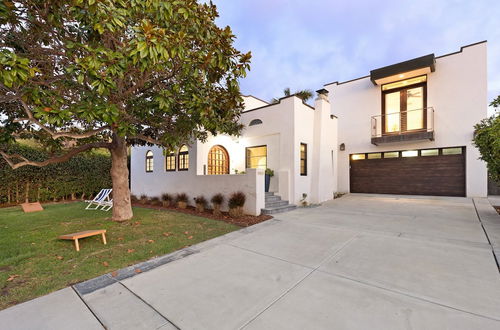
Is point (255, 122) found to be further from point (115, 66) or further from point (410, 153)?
point (410, 153)

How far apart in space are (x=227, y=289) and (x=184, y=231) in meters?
3.19

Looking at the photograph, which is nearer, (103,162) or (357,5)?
(357,5)

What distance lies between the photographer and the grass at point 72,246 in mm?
2953

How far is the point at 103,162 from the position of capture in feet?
Result: 43.7

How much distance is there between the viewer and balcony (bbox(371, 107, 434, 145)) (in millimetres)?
10734

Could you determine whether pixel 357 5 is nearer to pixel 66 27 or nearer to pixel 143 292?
pixel 66 27

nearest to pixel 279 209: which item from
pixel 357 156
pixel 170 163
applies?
pixel 170 163

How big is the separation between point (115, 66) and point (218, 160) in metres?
7.09

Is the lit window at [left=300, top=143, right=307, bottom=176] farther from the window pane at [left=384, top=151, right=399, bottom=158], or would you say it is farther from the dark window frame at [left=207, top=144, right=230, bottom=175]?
the window pane at [left=384, top=151, right=399, bottom=158]

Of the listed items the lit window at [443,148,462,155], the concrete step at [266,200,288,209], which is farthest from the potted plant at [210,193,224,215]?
the lit window at [443,148,462,155]

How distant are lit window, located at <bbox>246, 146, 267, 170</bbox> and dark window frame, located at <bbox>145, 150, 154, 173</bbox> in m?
6.00

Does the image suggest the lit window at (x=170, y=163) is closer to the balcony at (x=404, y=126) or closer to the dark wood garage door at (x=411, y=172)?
the dark wood garage door at (x=411, y=172)

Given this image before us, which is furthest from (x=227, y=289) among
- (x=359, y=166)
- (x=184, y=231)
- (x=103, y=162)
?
(x=103, y=162)

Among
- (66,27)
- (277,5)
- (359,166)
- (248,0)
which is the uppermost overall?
(248,0)
